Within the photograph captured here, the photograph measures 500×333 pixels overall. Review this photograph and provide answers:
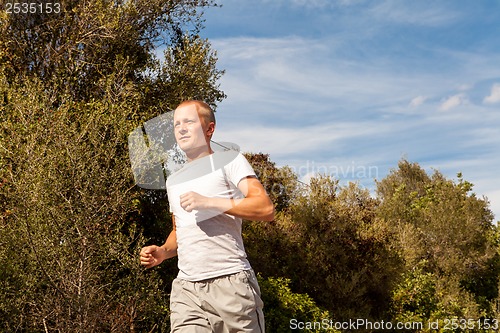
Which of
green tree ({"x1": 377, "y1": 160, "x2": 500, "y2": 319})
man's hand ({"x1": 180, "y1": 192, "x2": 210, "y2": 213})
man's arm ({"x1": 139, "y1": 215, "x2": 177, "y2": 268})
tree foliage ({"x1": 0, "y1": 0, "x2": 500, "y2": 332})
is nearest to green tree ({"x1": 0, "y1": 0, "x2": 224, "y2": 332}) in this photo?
tree foliage ({"x1": 0, "y1": 0, "x2": 500, "y2": 332})

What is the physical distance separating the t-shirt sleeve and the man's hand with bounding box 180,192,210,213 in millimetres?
289

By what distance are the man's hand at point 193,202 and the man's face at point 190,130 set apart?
1.74 feet

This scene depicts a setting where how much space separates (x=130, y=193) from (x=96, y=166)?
102 centimetres

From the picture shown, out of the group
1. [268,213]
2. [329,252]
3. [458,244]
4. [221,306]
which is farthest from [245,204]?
[458,244]

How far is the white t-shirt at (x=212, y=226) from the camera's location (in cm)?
335

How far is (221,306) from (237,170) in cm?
80

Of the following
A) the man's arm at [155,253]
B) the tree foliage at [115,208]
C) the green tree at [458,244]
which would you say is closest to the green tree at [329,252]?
the tree foliage at [115,208]

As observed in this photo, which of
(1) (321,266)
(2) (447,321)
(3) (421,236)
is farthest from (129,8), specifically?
(3) (421,236)

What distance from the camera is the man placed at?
10.8 ft

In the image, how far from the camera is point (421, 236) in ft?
93.0

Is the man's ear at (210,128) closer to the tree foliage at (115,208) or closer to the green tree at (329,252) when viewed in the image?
the tree foliage at (115,208)

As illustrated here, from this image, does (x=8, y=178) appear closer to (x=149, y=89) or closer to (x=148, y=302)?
(x=148, y=302)

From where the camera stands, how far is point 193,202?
10.4 feet

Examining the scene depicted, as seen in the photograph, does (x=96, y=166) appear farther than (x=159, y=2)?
No
